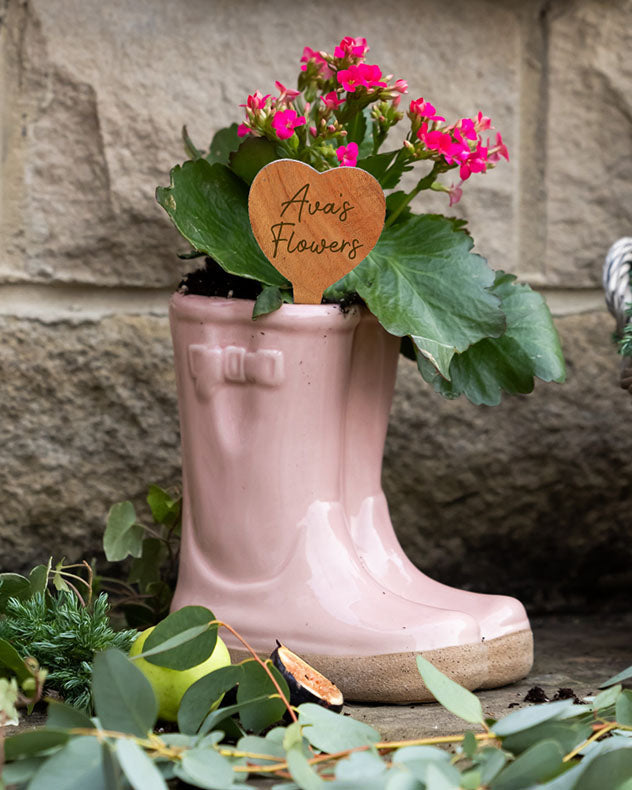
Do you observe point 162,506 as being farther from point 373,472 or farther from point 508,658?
point 508,658

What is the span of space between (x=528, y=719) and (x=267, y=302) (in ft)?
1.31

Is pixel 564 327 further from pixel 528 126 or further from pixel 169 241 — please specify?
pixel 169 241

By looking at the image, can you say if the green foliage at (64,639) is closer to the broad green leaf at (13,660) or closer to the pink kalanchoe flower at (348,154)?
the broad green leaf at (13,660)

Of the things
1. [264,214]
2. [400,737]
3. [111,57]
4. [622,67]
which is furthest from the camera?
[622,67]

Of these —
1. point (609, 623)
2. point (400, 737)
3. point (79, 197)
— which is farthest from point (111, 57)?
point (609, 623)

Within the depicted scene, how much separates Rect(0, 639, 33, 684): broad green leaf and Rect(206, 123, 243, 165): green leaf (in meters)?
0.52

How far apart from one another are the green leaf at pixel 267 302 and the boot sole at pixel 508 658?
342 millimetres

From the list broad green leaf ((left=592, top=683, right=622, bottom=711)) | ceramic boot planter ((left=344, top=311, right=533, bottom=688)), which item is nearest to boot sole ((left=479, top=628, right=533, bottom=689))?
ceramic boot planter ((left=344, top=311, right=533, bottom=688))

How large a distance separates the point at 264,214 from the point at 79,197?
0.33 m

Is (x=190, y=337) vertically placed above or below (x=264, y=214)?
below

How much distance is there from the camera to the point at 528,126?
1.22m

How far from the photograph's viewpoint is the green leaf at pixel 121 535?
0.97m

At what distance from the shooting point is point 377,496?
97 centimetres

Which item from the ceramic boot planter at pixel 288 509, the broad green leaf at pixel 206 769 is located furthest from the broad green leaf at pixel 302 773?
the ceramic boot planter at pixel 288 509
